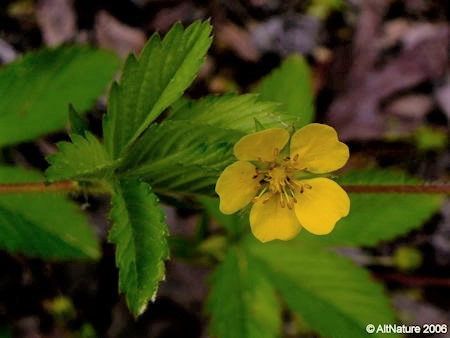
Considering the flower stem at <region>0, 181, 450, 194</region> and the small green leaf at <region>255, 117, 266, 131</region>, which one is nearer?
the small green leaf at <region>255, 117, 266, 131</region>

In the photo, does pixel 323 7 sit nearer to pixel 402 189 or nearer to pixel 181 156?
pixel 402 189

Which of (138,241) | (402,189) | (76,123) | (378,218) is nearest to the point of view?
(138,241)

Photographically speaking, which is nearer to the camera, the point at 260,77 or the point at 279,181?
the point at 279,181

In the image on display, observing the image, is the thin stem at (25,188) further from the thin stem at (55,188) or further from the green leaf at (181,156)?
the green leaf at (181,156)

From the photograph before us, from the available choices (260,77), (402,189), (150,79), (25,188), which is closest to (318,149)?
(402,189)

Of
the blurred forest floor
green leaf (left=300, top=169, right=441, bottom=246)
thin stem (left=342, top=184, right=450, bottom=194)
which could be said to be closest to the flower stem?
thin stem (left=342, top=184, right=450, bottom=194)

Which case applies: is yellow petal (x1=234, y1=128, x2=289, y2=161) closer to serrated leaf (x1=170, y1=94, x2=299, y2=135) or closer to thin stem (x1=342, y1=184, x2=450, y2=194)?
serrated leaf (x1=170, y1=94, x2=299, y2=135)
